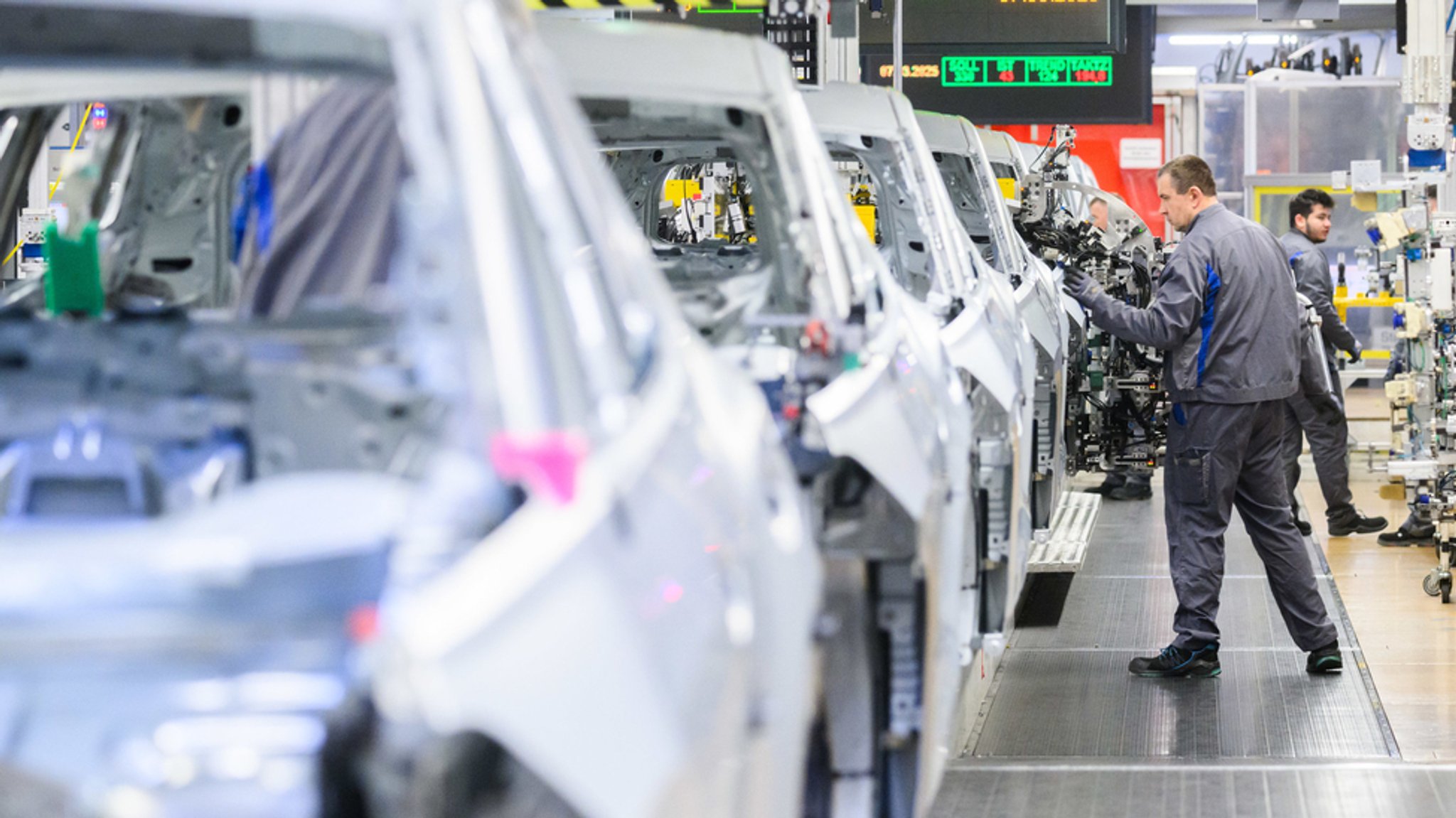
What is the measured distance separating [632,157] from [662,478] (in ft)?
17.0

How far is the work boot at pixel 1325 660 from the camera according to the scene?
6730 mm

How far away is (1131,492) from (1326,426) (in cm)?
177

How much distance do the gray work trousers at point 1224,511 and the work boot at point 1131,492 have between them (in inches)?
209

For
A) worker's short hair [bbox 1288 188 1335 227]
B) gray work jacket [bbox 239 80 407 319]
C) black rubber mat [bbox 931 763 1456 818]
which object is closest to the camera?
gray work jacket [bbox 239 80 407 319]

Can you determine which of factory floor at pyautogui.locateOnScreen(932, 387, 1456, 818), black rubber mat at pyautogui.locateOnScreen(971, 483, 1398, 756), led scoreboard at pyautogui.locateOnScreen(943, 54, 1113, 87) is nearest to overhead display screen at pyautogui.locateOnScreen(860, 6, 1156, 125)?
led scoreboard at pyautogui.locateOnScreen(943, 54, 1113, 87)

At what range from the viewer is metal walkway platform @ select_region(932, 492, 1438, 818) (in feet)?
16.8

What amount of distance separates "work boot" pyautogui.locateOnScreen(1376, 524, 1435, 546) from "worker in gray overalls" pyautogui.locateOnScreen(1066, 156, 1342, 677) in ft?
11.4

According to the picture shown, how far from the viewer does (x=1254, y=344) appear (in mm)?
6512

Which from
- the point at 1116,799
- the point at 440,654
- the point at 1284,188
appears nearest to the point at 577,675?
the point at 440,654

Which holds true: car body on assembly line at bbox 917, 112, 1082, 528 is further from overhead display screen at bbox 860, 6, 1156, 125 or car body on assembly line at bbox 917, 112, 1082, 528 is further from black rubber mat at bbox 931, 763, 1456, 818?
overhead display screen at bbox 860, 6, 1156, 125

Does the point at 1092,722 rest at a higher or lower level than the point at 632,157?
lower

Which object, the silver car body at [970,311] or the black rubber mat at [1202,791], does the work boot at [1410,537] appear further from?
the black rubber mat at [1202,791]

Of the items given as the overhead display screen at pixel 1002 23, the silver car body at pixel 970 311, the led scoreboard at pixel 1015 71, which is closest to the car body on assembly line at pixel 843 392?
the silver car body at pixel 970 311

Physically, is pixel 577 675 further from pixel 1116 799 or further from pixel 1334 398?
pixel 1334 398
